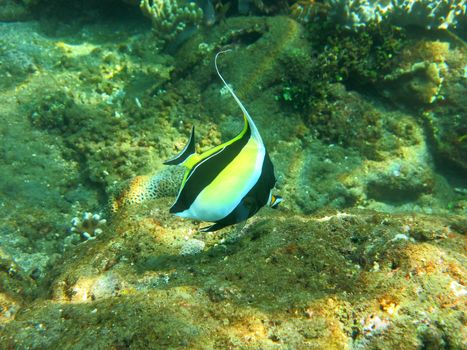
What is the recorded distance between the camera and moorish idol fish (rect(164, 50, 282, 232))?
1.83m

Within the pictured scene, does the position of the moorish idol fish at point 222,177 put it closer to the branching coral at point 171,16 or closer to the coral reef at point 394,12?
the coral reef at point 394,12

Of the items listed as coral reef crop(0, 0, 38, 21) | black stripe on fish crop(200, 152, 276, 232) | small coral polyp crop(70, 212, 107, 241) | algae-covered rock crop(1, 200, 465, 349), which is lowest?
small coral polyp crop(70, 212, 107, 241)

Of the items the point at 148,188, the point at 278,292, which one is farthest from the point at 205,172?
the point at 148,188

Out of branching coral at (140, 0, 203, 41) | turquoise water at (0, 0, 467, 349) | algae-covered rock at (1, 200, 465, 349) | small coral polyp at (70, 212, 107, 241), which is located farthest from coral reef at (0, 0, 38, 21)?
algae-covered rock at (1, 200, 465, 349)

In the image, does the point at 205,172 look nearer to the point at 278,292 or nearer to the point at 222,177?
the point at 222,177

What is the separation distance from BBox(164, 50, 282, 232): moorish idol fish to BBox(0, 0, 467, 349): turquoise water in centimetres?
53

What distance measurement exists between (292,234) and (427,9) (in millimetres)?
4901

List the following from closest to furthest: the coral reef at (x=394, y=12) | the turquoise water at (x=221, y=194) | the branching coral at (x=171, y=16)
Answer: the turquoise water at (x=221, y=194), the coral reef at (x=394, y=12), the branching coral at (x=171, y=16)

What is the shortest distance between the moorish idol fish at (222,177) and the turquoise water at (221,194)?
1.73ft

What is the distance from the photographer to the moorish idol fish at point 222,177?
1834mm

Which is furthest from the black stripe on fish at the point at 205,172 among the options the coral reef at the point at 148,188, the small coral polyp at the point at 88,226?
the small coral polyp at the point at 88,226

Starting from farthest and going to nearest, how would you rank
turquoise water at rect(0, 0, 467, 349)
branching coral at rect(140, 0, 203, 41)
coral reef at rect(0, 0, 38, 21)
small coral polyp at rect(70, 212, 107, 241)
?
coral reef at rect(0, 0, 38, 21) < branching coral at rect(140, 0, 203, 41) < small coral polyp at rect(70, 212, 107, 241) < turquoise water at rect(0, 0, 467, 349)

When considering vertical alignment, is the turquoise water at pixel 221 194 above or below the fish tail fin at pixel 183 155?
below

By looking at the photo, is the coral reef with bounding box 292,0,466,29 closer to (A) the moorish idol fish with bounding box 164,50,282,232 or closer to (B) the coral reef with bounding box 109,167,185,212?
(B) the coral reef with bounding box 109,167,185,212
